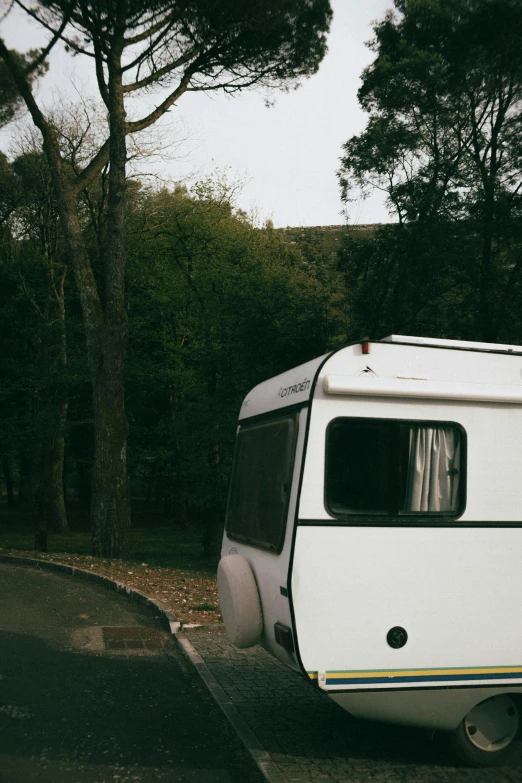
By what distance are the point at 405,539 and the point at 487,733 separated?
1.53 meters

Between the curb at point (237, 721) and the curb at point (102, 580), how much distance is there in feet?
4.05

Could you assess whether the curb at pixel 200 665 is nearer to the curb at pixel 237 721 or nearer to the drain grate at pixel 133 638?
the curb at pixel 237 721

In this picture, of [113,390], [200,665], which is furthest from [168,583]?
→ [113,390]

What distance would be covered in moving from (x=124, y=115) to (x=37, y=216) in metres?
10.7

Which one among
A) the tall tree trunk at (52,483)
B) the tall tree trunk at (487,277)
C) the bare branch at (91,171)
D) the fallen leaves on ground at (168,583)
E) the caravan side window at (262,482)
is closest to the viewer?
the caravan side window at (262,482)

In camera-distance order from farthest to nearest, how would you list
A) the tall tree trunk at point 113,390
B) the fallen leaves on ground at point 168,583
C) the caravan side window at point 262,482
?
1. the tall tree trunk at point 113,390
2. the fallen leaves on ground at point 168,583
3. the caravan side window at point 262,482

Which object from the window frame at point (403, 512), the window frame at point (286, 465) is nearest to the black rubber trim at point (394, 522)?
the window frame at point (403, 512)

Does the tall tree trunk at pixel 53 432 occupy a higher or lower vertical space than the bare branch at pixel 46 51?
lower

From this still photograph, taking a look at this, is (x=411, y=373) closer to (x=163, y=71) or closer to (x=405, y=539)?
(x=405, y=539)

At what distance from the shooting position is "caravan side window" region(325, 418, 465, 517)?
5.07 metres

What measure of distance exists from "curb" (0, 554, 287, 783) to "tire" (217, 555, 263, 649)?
67 cm

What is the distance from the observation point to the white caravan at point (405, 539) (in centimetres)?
494

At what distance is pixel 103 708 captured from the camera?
21.2ft

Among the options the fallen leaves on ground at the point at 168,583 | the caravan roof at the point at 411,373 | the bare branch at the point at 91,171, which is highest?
the bare branch at the point at 91,171
